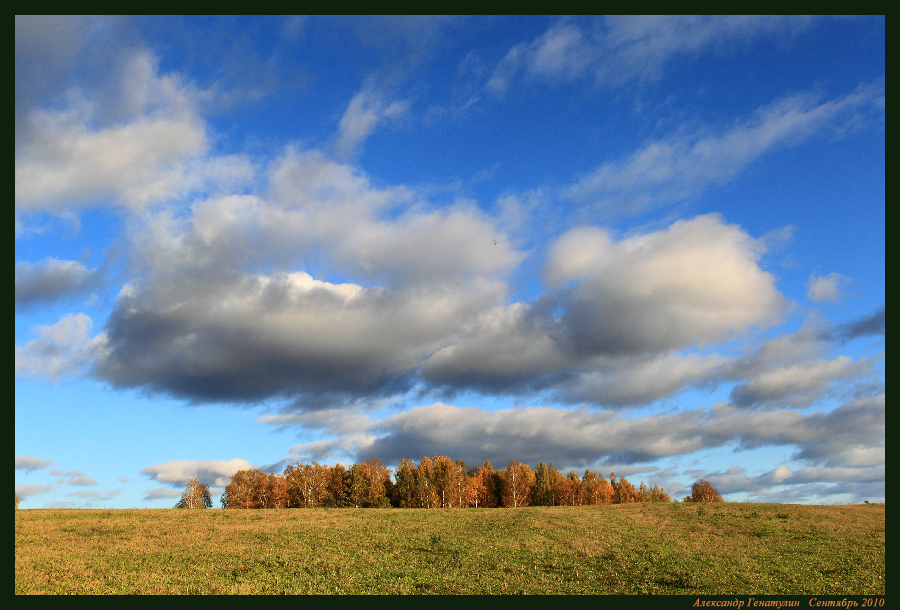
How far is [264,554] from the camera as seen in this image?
3638 cm

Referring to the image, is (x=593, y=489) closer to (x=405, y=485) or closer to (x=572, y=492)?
(x=572, y=492)

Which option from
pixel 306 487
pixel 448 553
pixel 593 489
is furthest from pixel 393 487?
pixel 448 553

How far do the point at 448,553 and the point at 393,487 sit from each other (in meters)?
97.1

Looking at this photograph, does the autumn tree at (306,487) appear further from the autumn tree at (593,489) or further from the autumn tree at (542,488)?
the autumn tree at (593,489)

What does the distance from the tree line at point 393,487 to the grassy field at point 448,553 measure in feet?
193

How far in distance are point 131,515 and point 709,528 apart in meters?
60.8

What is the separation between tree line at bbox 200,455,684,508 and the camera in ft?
392

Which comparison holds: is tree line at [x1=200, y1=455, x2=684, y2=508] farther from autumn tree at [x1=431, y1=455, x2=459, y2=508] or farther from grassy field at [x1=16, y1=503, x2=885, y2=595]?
grassy field at [x1=16, y1=503, x2=885, y2=595]

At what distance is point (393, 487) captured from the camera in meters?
129

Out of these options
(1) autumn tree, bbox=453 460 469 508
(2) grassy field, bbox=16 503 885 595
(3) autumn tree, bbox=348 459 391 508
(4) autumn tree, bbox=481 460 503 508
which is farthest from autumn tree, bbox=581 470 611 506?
(2) grassy field, bbox=16 503 885 595

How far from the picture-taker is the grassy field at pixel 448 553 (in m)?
29.3

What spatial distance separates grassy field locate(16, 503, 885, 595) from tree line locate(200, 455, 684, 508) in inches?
2321

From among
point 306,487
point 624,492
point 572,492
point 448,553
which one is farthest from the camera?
point 624,492

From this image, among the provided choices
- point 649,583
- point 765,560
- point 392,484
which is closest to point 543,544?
point 649,583
